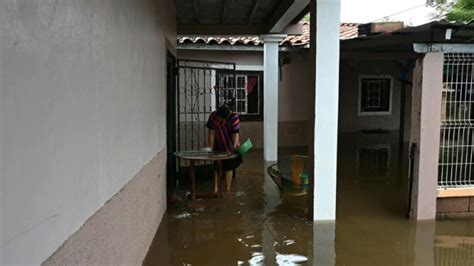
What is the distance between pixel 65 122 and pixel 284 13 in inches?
249

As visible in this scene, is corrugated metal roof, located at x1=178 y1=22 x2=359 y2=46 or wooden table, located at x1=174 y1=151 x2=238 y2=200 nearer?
wooden table, located at x1=174 y1=151 x2=238 y2=200

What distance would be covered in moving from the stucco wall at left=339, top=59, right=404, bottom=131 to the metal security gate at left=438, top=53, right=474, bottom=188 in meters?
7.86

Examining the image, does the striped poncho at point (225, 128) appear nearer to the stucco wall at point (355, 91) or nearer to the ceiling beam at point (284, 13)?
the ceiling beam at point (284, 13)

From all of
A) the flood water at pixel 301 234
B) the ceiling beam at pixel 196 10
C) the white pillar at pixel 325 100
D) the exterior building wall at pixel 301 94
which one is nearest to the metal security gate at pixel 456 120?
the flood water at pixel 301 234

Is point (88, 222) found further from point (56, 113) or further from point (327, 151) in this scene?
point (327, 151)

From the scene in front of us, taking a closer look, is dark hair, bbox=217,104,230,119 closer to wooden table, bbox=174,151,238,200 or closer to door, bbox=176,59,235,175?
wooden table, bbox=174,151,238,200

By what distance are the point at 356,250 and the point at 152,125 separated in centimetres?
266

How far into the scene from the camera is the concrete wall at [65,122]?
59.2 inches

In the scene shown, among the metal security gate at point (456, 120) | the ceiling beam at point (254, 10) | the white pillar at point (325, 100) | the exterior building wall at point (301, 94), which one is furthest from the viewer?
the exterior building wall at point (301, 94)

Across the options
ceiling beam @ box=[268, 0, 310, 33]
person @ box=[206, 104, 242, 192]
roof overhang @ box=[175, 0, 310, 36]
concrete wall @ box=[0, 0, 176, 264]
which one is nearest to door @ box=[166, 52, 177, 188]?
person @ box=[206, 104, 242, 192]

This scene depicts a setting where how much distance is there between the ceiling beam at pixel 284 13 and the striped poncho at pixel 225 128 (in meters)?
2.02

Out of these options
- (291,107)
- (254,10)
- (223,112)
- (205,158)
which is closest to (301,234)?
(205,158)

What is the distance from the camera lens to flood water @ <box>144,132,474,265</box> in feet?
15.2

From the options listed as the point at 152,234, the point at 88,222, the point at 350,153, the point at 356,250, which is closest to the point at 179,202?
the point at 152,234
